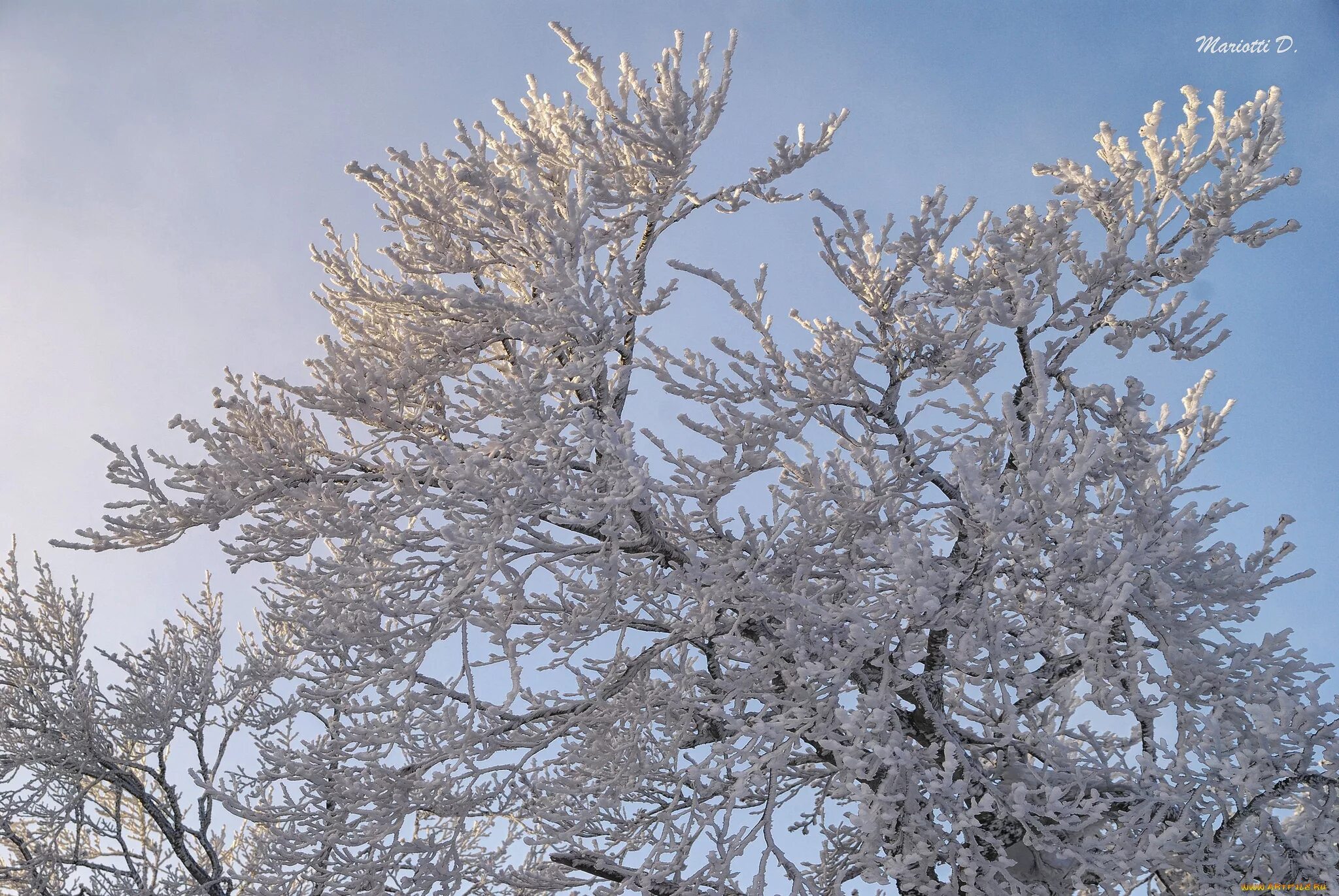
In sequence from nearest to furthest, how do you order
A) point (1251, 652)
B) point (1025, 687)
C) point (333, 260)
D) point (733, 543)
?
point (1025, 687) < point (1251, 652) < point (733, 543) < point (333, 260)

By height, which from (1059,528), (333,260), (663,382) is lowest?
(1059,528)

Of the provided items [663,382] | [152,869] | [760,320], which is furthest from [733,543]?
[152,869]

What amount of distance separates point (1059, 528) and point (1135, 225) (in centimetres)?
248

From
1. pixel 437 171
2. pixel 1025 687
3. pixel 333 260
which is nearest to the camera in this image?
pixel 1025 687

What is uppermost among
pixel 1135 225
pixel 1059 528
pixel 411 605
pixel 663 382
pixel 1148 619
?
pixel 1135 225

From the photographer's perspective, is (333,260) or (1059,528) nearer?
(1059,528)

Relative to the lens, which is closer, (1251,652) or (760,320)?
(1251,652)

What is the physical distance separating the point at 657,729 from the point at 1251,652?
12.7ft

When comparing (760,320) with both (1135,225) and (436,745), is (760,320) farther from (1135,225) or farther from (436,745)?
(436,745)

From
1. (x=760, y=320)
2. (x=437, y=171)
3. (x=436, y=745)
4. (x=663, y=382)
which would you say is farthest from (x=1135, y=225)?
(x=436, y=745)

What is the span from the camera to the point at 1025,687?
378 centimetres

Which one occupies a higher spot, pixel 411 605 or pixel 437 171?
pixel 437 171

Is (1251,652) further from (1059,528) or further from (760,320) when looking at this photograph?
(760,320)

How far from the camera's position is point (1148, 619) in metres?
4.47
